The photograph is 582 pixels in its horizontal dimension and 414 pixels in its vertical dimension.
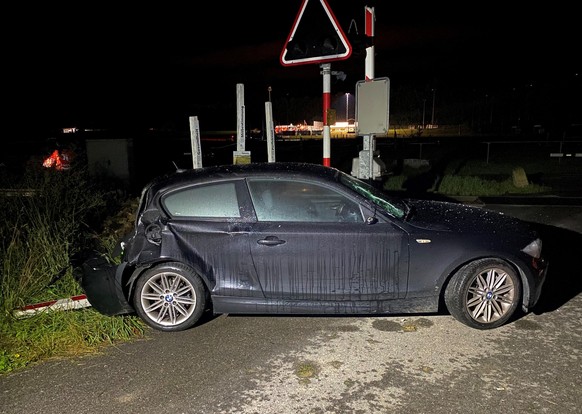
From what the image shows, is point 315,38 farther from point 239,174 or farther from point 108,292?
point 108,292

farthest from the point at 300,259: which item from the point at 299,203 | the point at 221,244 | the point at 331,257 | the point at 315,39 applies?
the point at 315,39

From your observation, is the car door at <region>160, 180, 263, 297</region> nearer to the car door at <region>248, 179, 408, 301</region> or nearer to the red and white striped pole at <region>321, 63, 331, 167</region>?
the car door at <region>248, 179, 408, 301</region>

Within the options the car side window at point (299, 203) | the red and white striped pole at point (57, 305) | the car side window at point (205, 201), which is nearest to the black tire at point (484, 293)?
the car side window at point (299, 203)

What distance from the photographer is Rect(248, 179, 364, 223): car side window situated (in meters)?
4.50

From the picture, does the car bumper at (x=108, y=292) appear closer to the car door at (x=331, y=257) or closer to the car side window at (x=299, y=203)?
the car door at (x=331, y=257)

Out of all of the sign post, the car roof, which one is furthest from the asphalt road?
the sign post

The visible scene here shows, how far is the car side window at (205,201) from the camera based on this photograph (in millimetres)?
4566

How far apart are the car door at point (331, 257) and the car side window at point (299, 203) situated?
2 cm

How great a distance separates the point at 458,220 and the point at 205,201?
2.38m

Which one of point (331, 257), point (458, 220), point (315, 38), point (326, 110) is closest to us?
point (331, 257)

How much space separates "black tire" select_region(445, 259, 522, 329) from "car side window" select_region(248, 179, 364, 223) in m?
1.07

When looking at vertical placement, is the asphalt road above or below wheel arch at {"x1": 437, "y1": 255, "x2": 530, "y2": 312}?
below

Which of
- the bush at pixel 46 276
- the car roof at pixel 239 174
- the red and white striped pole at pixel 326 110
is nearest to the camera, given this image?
the bush at pixel 46 276

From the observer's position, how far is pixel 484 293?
4438 millimetres
